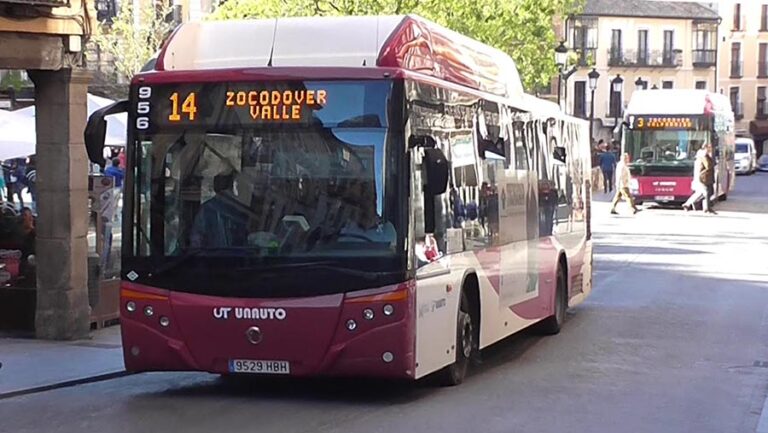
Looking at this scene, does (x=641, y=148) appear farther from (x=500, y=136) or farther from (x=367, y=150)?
(x=367, y=150)

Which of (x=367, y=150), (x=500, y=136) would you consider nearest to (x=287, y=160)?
(x=367, y=150)

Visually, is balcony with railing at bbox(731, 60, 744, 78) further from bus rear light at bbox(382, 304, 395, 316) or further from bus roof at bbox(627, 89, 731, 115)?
bus rear light at bbox(382, 304, 395, 316)

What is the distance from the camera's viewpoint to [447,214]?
1059 centimetres

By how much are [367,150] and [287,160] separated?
0.62 metres

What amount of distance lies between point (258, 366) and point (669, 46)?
270 ft

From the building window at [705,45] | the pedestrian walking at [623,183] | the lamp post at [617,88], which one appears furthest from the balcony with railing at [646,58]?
the pedestrian walking at [623,183]

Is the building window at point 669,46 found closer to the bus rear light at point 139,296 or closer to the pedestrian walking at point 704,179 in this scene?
the pedestrian walking at point 704,179

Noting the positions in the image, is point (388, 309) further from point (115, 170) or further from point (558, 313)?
point (115, 170)

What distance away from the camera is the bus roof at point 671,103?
125 feet

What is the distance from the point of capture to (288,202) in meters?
9.83

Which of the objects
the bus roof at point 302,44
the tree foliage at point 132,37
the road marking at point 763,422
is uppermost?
the tree foliage at point 132,37

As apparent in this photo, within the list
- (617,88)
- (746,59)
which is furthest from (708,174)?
(746,59)

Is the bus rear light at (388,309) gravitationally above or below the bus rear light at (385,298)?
below

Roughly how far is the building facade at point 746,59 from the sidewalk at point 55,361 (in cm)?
8642
